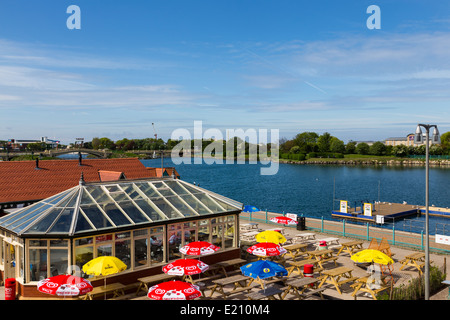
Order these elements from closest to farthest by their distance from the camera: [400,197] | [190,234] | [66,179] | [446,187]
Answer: [190,234] → [66,179] → [400,197] → [446,187]

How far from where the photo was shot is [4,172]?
79.2ft

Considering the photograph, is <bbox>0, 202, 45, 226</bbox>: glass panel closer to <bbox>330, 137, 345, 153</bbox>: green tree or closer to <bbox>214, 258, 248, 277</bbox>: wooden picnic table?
<bbox>214, 258, 248, 277</bbox>: wooden picnic table

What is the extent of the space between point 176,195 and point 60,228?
5694 millimetres

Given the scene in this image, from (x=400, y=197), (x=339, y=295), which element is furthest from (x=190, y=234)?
(x=400, y=197)

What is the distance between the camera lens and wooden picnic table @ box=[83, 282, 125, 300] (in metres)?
13.5

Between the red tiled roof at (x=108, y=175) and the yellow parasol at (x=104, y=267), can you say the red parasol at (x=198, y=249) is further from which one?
the red tiled roof at (x=108, y=175)

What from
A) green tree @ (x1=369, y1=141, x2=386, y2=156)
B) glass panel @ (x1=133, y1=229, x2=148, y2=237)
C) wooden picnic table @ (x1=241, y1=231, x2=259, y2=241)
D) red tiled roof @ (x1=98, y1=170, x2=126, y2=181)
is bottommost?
wooden picnic table @ (x1=241, y1=231, x2=259, y2=241)

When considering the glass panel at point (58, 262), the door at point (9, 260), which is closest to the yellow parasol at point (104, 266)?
the glass panel at point (58, 262)

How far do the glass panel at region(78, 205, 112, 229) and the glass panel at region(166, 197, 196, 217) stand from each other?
11.3 feet

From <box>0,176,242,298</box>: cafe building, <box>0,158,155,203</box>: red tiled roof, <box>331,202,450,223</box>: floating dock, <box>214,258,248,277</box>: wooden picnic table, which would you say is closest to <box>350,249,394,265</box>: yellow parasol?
<box>214,258,248,277</box>: wooden picnic table

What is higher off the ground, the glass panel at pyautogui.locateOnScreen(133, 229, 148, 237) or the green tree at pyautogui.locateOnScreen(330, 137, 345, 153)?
the green tree at pyautogui.locateOnScreen(330, 137, 345, 153)

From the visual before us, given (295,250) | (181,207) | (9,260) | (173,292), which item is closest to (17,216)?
(9,260)
